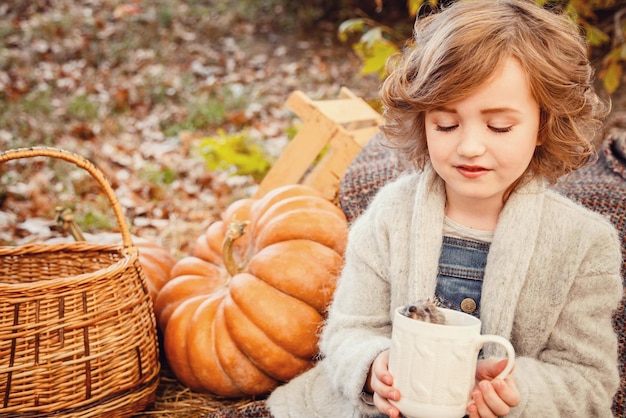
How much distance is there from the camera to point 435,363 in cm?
128

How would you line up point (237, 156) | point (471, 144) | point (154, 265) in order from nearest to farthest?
point (471, 144) < point (154, 265) < point (237, 156)

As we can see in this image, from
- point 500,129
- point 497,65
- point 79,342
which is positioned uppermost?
point 497,65

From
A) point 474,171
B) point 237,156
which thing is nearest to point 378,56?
point 237,156

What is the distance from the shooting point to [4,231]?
363cm

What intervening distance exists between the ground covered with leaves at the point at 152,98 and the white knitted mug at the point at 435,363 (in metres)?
2.34

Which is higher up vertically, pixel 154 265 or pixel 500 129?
pixel 500 129

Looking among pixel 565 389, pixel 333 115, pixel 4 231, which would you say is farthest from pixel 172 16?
pixel 565 389

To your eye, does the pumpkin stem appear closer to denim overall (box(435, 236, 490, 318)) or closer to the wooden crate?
the wooden crate

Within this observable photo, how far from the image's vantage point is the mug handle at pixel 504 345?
128 centimetres

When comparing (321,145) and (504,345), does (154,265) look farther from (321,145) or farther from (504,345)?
(504,345)

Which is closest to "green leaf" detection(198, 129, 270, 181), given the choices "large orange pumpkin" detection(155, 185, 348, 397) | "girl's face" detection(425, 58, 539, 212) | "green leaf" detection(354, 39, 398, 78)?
"green leaf" detection(354, 39, 398, 78)

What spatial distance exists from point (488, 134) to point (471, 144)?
0.18ft

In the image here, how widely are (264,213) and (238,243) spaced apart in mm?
158

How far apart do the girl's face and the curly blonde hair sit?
2 centimetres
